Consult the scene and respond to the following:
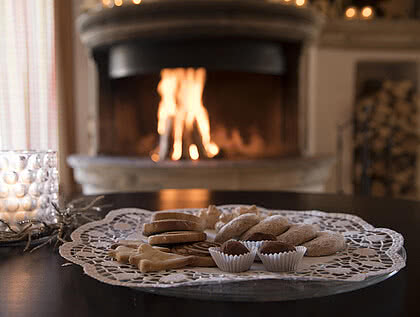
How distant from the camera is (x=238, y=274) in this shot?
48 centimetres

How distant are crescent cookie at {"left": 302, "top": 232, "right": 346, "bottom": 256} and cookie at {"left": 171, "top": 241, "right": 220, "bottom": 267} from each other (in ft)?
0.37

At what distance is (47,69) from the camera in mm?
2842

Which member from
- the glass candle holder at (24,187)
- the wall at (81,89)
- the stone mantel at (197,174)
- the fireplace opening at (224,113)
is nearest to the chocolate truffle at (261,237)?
the glass candle holder at (24,187)

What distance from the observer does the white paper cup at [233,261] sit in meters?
0.48

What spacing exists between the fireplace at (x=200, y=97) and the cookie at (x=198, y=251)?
1.45 meters

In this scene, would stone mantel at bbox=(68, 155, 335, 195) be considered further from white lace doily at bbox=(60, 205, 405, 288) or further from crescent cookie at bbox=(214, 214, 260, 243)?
crescent cookie at bbox=(214, 214, 260, 243)

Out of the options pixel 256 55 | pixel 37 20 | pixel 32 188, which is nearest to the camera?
pixel 32 188

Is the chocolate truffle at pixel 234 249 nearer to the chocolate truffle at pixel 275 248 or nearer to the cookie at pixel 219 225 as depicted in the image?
the chocolate truffle at pixel 275 248

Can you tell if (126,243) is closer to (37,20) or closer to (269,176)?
(269,176)

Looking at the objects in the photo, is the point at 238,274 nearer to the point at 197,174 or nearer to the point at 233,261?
the point at 233,261

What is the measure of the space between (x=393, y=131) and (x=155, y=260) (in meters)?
2.80

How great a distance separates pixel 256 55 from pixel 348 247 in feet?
5.73

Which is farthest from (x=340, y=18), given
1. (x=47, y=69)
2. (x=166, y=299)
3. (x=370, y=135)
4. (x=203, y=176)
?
(x=166, y=299)

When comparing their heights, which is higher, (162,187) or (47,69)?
(47,69)
